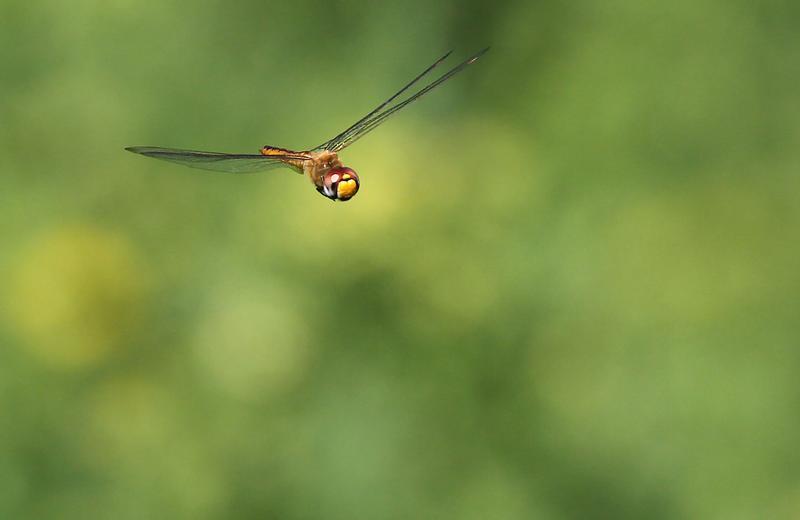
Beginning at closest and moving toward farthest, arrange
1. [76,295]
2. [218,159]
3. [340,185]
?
[218,159] < [340,185] < [76,295]

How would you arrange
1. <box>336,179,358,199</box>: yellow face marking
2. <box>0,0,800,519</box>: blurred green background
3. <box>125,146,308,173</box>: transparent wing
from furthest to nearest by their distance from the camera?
<box>0,0,800,519</box>: blurred green background < <box>336,179,358,199</box>: yellow face marking < <box>125,146,308,173</box>: transparent wing

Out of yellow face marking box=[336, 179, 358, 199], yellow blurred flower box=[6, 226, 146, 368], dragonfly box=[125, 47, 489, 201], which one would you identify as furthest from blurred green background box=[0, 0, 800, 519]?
yellow face marking box=[336, 179, 358, 199]

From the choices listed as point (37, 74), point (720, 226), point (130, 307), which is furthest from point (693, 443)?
point (37, 74)

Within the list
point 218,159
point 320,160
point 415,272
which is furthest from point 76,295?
point 218,159

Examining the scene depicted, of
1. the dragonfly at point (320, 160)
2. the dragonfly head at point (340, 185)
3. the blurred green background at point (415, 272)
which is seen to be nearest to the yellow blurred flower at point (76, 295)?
the blurred green background at point (415, 272)

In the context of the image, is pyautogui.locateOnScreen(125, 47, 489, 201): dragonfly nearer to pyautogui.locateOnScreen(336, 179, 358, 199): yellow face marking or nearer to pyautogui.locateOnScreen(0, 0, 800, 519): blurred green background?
pyautogui.locateOnScreen(336, 179, 358, 199): yellow face marking

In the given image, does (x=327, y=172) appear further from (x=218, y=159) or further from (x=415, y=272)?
(x=415, y=272)

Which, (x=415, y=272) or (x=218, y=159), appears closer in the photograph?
(x=218, y=159)
